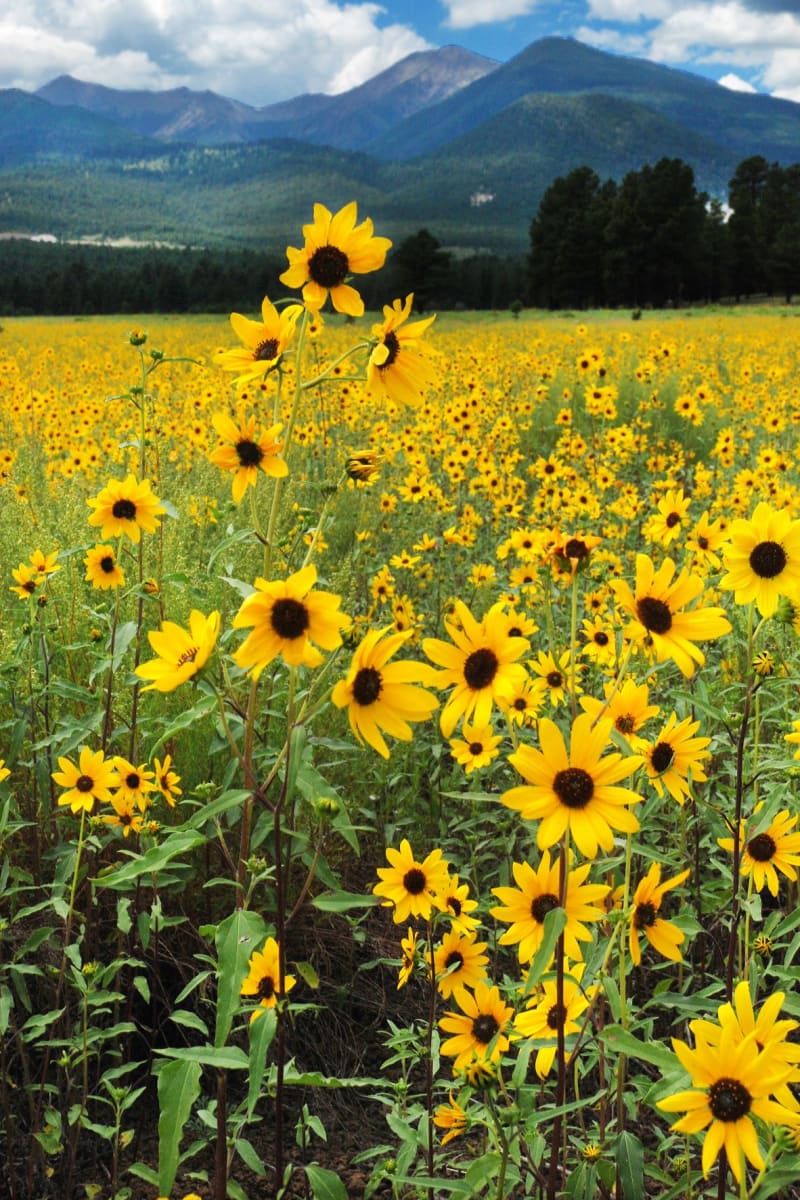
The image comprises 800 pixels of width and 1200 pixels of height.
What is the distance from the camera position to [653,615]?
4.53 feet

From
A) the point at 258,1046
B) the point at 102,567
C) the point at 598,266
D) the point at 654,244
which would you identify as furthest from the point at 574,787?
the point at 598,266

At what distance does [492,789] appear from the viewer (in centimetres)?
357

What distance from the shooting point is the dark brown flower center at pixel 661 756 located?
1.58m

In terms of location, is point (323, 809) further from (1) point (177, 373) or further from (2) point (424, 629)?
(1) point (177, 373)

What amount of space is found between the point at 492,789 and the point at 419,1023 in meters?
1.25

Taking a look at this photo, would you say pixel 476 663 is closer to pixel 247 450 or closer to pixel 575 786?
pixel 575 786

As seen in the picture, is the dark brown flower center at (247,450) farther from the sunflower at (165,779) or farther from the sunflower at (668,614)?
the sunflower at (165,779)

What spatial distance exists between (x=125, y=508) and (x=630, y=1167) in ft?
5.54

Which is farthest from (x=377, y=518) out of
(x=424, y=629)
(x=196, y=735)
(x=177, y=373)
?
(x=177, y=373)

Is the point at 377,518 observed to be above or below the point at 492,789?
above

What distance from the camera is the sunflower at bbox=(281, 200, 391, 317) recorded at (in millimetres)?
1438

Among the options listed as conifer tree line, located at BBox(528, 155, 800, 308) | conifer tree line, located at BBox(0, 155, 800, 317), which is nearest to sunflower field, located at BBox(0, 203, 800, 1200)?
conifer tree line, located at BBox(0, 155, 800, 317)

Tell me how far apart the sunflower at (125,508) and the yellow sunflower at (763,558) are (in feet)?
4.22

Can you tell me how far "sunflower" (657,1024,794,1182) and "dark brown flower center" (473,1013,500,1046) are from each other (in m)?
0.52
